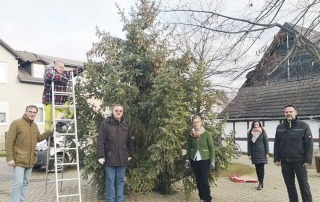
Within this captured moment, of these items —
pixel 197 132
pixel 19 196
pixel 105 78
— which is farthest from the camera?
pixel 105 78

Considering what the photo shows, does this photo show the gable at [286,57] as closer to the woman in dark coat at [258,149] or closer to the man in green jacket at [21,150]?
the woman in dark coat at [258,149]

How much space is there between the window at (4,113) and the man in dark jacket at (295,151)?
2547 cm

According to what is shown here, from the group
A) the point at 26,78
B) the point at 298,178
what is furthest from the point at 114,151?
the point at 26,78

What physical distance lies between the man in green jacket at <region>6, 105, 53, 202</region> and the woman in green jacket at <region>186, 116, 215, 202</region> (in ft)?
10.0

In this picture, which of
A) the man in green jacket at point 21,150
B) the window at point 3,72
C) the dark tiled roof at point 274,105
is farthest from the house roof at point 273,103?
the window at point 3,72

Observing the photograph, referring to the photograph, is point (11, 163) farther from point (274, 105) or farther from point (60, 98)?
point (274, 105)

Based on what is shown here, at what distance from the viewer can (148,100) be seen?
8602 millimetres

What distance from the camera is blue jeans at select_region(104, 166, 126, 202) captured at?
7.30m

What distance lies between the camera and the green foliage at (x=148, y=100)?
817cm

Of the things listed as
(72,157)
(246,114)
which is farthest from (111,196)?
(246,114)

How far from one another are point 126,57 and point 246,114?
15654 millimetres

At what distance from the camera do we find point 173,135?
7988mm

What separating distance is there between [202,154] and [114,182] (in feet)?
5.90

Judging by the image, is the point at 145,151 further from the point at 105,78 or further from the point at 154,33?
the point at 154,33
